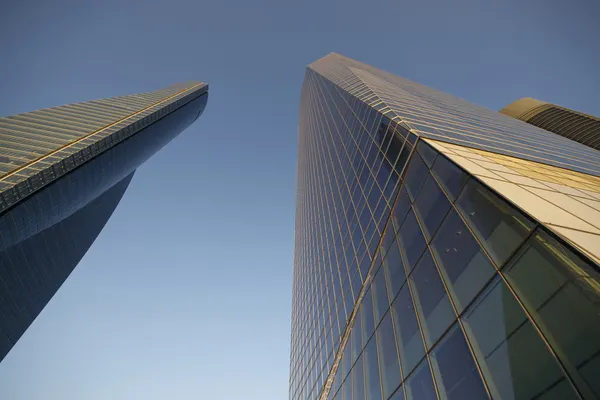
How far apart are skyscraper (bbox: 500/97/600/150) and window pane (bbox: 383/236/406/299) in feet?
468

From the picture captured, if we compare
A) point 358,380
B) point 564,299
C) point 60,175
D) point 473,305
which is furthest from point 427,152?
point 60,175

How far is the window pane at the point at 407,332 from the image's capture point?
10.3 m

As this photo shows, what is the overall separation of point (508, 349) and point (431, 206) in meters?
5.92

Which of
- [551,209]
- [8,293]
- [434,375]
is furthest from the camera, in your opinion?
[8,293]

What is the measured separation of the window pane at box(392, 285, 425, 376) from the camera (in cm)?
1032

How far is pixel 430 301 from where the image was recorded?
33.7 ft

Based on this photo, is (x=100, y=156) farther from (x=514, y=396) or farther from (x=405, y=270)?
(x=514, y=396)

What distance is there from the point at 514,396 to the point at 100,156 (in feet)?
242

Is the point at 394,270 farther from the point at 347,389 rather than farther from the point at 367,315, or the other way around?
the point at 347,389

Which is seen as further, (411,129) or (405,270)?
(411,129)

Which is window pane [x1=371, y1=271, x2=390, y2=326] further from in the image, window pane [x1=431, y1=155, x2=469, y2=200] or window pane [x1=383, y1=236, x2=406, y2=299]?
window pane [x1=431, y1=155, x2=469, y2=200]

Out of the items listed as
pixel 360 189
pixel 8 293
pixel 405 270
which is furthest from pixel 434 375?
pixel 8 293

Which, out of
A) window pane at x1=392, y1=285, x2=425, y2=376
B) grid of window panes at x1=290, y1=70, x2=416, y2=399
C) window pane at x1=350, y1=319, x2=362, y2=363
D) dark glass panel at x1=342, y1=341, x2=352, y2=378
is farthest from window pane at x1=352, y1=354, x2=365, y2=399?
window pane at x1=392, y1=285, x2=425, y2=376

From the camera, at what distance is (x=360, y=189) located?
25234 millimetres
